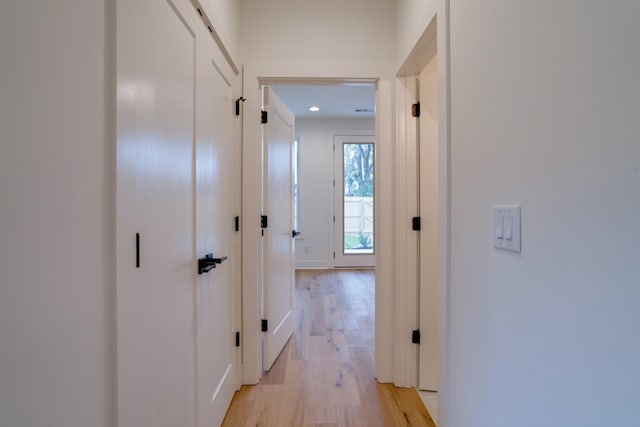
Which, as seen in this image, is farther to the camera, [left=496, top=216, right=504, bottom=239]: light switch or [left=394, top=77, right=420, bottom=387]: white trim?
[left=394, top=77, right=420, bottom=387]: white trim

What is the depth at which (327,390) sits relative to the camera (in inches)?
79.6

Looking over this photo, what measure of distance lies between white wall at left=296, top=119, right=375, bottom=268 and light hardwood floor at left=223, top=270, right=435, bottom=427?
102 inches

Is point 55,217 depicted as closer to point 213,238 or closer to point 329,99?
point 213,238

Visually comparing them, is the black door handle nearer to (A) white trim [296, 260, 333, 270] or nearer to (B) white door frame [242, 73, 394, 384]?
(B) white door frame [242, 73, 394, 384]

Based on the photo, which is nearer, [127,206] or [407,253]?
[127,206]

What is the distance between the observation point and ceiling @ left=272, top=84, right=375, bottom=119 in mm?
4340

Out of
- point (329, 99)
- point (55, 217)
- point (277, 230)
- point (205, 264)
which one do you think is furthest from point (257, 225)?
point (329, 99)

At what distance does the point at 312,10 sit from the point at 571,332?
2.22m

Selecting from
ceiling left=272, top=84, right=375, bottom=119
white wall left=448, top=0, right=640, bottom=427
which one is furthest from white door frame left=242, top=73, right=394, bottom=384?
ceiling left=272, top=84, right=375, bottom=119

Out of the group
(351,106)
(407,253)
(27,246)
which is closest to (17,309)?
(27,246)

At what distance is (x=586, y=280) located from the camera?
63 centimetres

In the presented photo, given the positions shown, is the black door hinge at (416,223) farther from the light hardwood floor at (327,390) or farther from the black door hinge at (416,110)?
the light hardwood floor at (327,390)

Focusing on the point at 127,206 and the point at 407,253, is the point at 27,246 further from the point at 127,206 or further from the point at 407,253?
the point at 407,253

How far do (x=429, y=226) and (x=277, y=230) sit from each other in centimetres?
109
